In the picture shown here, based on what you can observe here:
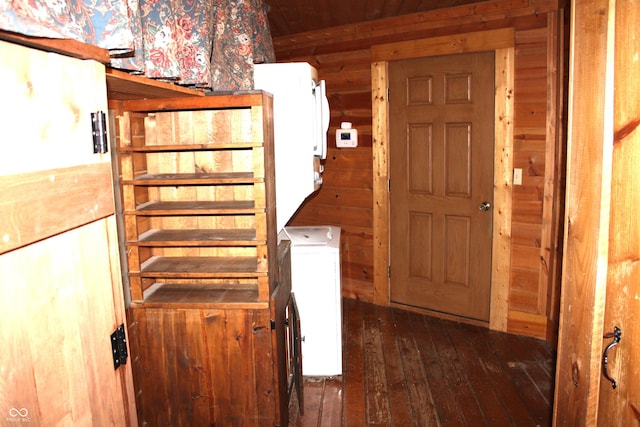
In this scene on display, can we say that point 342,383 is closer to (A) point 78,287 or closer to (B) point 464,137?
(B) point 464,137

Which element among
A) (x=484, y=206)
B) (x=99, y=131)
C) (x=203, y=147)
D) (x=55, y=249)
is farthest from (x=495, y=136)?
(x=55, y=249)

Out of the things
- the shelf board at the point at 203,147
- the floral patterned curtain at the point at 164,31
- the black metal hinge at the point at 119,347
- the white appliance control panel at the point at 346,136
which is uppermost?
the floral patterned curtain at the point at 164,31

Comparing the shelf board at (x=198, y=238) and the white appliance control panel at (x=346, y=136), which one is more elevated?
the white appliance control panel at (x=346, y=136)

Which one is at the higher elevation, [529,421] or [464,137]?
[464,137]

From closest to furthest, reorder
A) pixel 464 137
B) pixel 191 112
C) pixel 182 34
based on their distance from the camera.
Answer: pixel 182 34 → pixel 191 112 → pixel 464 137

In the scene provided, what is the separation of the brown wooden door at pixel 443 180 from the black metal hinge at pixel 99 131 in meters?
3.02

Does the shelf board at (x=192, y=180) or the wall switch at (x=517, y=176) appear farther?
the wall switch at (x=517, y=176)

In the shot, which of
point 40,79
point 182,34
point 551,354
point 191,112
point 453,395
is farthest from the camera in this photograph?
point 551,354

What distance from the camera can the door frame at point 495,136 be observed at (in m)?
3.47

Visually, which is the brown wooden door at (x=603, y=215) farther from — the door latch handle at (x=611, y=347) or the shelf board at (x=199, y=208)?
the shelf board at (x=199, y=208)

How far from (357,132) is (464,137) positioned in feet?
3.06

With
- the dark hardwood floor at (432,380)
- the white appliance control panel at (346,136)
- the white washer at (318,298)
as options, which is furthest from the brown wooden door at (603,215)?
the white appliance control panel at (346,136)

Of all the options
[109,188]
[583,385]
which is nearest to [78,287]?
[109,188]

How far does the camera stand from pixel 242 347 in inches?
82.6
